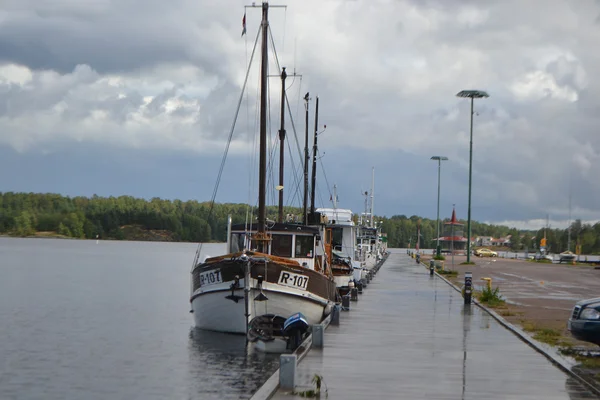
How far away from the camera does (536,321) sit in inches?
1086

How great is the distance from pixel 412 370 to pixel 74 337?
64.4ft

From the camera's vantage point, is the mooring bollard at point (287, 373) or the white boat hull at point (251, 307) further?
the white boat hull at point (251, 307)

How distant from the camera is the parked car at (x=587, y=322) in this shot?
1738cm

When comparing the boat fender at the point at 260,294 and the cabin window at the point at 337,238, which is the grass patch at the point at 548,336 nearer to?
the boat fender at the point at 260,294

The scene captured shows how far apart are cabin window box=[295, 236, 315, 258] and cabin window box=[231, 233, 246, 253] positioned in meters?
2.01

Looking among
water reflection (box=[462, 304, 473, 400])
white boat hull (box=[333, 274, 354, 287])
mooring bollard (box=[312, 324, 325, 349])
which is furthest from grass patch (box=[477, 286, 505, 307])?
mooring bollard (box=[312, 324, 325, 349])

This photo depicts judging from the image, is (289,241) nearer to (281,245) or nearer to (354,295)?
(281,245)

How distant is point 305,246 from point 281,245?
0.91 meters

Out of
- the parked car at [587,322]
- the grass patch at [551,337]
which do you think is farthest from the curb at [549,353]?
the parked car at [587,322]

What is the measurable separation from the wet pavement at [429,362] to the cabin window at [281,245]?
3.79 m

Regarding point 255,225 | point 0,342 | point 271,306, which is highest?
point 255,225

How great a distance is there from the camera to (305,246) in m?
31.4

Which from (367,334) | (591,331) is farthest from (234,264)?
(591,331)

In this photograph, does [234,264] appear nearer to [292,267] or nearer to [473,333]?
[292,267]
